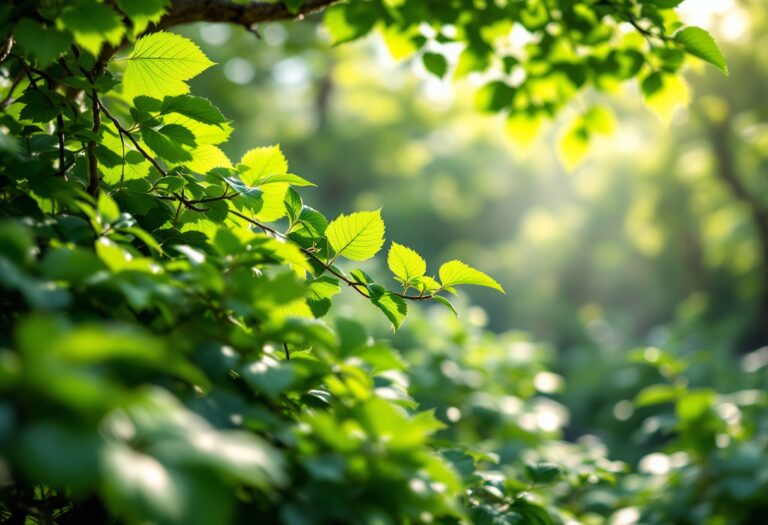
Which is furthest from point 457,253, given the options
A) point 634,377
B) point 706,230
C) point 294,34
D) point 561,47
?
point 561,47

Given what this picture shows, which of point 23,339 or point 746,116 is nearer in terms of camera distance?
point 23,339

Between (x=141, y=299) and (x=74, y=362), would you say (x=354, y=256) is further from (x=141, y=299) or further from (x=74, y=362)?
(x=74, y=362)

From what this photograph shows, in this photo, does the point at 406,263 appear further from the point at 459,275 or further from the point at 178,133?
the point at 178,133

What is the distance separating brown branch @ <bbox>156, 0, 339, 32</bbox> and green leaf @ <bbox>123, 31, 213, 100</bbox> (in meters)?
0.31

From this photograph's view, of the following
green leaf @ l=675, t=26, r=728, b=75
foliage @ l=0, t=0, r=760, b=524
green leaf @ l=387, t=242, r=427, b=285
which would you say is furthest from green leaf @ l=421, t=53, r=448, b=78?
green leaf @ l=387, t=242, r=427, b=285

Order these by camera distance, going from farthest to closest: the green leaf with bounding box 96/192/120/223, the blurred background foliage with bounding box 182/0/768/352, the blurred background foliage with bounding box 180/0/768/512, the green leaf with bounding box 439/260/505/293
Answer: the blurred background foliage with bounding box 182/0/768/352, the blurred background foliage with bounding box 180/0/768/512, the green leaf with bounding box 439/260/505/293, the green leaf with bounding box 96/192/120/223

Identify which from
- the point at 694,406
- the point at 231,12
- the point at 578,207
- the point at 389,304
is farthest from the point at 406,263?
the point at 578,207

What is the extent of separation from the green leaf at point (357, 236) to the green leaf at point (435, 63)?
822 millimetres

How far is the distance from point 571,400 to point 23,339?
22.4 feet

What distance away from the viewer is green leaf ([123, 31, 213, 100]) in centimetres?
87

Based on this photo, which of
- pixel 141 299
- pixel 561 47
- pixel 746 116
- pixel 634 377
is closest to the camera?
pixel 141 299

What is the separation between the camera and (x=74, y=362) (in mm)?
410

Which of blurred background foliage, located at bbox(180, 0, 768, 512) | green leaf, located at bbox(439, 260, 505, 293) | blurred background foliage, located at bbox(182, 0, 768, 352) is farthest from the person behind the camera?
blurred background foliage, located at bbox(182, 0, 768, 352)

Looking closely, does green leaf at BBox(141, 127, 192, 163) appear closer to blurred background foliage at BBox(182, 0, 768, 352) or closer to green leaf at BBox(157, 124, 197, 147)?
green leaf at BBox(157, 124, 197, 147)
